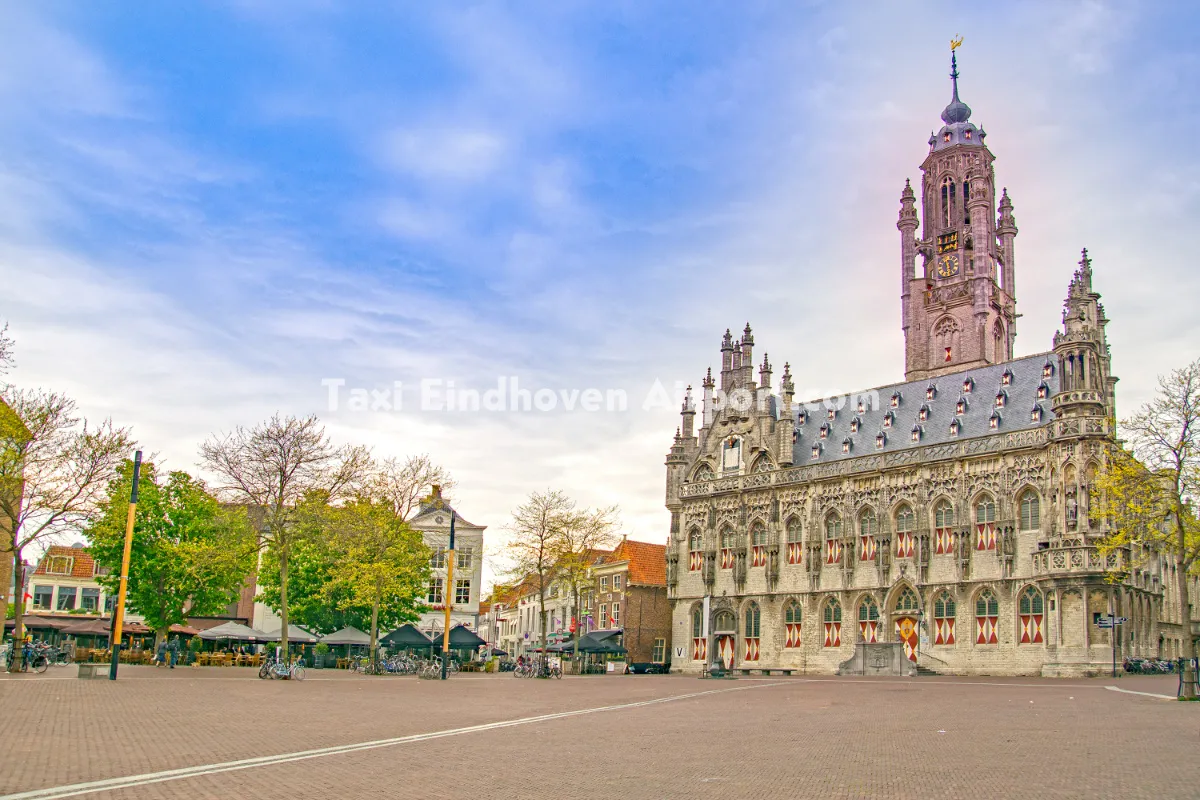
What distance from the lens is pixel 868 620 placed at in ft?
198

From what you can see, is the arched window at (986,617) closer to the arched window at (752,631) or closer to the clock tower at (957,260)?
the arched window at (752,631)

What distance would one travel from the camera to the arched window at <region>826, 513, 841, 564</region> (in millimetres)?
62812

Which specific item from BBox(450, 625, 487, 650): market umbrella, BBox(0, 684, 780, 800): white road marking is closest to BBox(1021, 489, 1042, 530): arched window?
BBox(450, 625, 487, 650): market umbrella

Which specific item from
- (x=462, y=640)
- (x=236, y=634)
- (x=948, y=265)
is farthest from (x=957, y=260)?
(x=236, y=634)

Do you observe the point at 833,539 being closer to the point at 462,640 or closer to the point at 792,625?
the point at 792,625

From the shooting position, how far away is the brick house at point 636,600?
252 feet

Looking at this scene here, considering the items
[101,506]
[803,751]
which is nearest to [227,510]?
[101,506]

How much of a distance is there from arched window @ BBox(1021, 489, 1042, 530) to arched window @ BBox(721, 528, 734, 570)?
71.6ft

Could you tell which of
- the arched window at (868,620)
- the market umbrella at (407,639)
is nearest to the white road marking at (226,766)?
the market umbrella at (407,639)

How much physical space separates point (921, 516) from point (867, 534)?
4.32 metres

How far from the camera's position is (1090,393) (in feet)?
168

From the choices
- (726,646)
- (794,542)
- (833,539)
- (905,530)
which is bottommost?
(726,646)

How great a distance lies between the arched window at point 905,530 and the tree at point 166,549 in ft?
124

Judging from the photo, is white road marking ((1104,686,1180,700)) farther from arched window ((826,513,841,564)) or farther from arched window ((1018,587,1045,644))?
arched window ((826,513,841,564))
